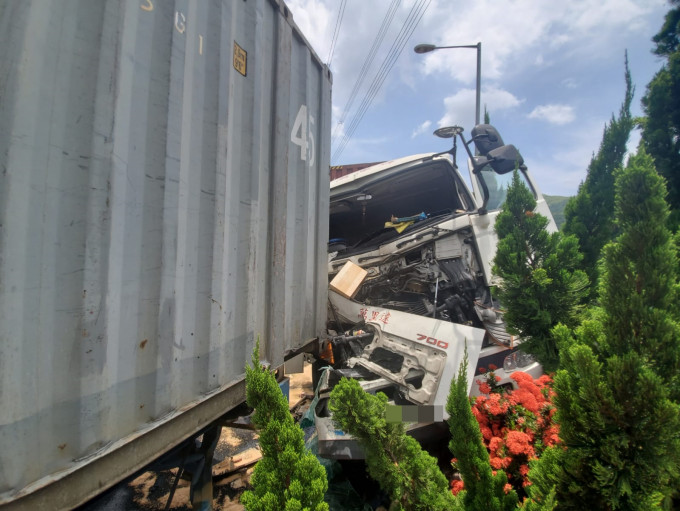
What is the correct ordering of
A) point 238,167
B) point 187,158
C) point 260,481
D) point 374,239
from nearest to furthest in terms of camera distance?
point 260,481 < point 187,158 < point 238,167 < point 374,239

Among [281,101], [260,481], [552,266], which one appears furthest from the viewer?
[552,266]

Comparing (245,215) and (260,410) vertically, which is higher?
(245,215)

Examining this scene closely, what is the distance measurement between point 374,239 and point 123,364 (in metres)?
3.74

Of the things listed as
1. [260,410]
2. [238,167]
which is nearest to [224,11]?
[238,167]

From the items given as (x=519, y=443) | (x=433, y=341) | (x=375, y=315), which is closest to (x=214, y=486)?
(x=375, y=315)

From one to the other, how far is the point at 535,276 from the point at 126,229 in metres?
2.86

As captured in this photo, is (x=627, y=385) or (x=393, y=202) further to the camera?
(x=393, y=202)

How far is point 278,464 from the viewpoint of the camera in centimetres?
126

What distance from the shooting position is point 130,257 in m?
1.11

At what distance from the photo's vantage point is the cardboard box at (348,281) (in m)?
3.58

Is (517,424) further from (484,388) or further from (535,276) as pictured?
(535,276)

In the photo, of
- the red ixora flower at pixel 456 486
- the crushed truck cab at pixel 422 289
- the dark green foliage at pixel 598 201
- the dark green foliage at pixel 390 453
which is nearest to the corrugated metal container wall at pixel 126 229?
the dark green foliage at pixel 390 453

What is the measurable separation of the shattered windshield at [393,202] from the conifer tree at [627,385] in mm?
2490

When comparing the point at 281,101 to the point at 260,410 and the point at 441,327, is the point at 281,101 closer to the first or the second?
the point at 260,410
